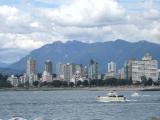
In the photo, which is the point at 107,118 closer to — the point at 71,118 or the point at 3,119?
the point at 71,118

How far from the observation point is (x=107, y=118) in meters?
103

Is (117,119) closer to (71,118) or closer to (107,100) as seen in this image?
(71,118)

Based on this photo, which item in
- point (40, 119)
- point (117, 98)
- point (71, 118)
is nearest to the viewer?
point (40, 119)

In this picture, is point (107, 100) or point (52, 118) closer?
point (52, 118)

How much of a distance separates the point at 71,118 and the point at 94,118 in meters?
3.97

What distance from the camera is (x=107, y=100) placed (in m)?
183

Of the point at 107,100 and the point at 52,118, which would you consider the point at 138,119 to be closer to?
the point at 52,118

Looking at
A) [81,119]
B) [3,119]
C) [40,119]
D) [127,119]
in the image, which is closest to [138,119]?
[127,119]

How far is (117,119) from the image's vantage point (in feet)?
329

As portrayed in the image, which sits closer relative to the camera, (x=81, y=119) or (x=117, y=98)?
(x=81, y=119)

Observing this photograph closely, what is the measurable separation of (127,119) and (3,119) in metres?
19.5

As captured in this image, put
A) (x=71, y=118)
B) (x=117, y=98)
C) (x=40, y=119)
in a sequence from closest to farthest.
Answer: (x=40, y=119) < (x=71, y=118) < (x=117, y=98)

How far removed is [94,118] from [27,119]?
10821 millimetres

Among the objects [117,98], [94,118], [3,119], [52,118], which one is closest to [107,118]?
[94,118]
